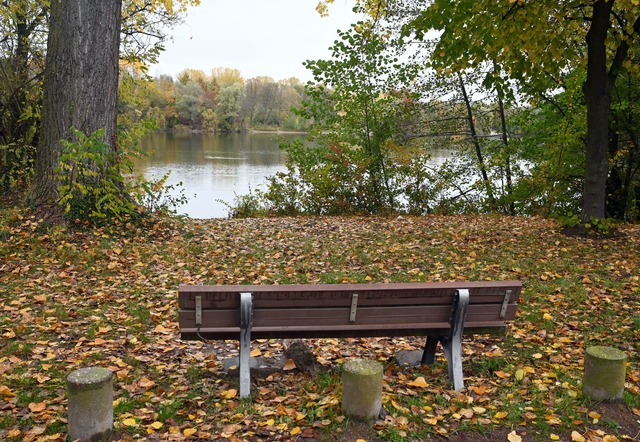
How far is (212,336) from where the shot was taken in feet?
12.5

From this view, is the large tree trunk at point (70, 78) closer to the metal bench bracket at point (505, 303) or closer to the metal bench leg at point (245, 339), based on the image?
the metal bench leg at point (245, 339)

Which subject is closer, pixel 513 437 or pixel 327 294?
pixel 513 437

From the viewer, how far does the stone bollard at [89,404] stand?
312 centimetres

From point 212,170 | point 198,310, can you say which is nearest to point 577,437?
point 198,310

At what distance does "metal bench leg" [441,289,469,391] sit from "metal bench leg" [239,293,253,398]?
4.84 ft

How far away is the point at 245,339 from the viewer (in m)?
3.78

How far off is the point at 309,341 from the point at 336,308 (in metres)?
1.40

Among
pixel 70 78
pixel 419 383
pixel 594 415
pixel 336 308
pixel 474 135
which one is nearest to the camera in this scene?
pixel 594 415

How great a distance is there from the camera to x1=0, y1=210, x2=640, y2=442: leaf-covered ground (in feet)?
11.5

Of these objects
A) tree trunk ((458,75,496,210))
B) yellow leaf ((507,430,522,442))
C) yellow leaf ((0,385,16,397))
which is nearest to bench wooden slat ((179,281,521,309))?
yellow leaf ((507,430,522,442))

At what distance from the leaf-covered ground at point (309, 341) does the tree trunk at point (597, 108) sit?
0.73 meters

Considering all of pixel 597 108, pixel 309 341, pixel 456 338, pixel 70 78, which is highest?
pixel 70 78

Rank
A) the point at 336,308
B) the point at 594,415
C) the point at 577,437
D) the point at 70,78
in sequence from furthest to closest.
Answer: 1. the point at 70,78
2. the point at 336,308
3. the point at 594,415
4. the point at 577,437

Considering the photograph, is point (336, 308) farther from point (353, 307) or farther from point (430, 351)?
point (430, 351)
